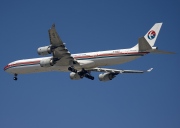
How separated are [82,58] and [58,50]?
16.7ft

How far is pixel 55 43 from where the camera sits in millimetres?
52562

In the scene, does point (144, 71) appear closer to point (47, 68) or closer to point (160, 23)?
point (160, 23)

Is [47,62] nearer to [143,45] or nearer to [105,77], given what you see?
[105,77]

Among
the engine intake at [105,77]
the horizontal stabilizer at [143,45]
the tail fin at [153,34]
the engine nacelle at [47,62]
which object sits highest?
the tail fin at [153,34]

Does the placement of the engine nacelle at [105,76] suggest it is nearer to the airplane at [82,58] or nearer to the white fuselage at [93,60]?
the airplane at [82,58]

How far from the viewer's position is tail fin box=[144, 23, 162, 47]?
55.3 meters

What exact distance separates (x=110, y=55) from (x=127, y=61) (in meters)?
2.37

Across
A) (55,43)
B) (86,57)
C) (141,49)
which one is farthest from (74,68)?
(141,49)

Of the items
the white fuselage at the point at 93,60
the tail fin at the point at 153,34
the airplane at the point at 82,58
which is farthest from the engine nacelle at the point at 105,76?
the tail fin at the point at 153,34

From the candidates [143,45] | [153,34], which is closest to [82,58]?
[143,45]

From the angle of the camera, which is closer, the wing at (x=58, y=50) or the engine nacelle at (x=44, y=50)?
the wing at (x=58, y=50)

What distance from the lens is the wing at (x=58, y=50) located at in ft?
168

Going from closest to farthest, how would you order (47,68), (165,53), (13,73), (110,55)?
1. (165,53)
2. (110,55)
3. (47,68)
4. (13,73)

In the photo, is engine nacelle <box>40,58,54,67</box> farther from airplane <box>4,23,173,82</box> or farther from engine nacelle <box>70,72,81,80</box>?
engine nacelle <box>70,72,81,80</box>
